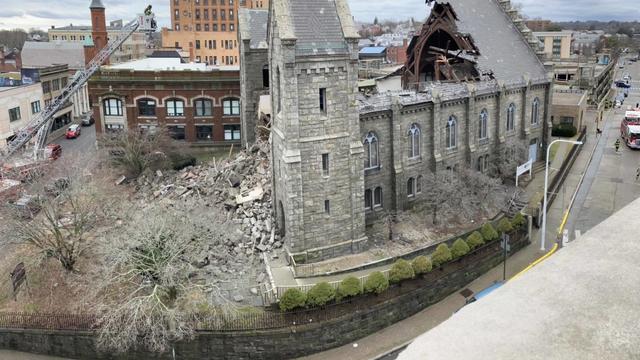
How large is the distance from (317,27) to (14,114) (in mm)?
54472

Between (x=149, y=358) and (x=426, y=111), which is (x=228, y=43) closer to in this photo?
(x=426, y=111)

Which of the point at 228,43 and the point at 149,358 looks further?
the point at 228,43

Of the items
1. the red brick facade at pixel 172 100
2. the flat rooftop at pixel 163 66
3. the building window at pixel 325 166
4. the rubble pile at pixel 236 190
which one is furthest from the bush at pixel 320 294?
the flat rooftop at pixel 163 66

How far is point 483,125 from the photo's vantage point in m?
47.2

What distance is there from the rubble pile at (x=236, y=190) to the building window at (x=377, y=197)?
755cm

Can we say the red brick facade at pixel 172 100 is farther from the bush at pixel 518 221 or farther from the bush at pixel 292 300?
the bush at pixel 292 300

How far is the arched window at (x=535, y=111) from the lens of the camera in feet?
174

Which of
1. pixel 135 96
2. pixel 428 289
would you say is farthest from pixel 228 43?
pixel 428 289

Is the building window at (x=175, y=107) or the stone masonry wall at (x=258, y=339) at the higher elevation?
the building window at (x=175, y=107)

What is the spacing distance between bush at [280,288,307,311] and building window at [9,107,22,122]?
5590 centimetres

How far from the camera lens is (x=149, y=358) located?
97.0ft

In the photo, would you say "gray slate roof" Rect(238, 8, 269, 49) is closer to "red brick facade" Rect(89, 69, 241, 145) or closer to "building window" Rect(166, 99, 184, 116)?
"red brick facade" Rect(89, 69, 241, 145)

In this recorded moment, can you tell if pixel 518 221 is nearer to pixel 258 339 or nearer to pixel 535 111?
pixel 535 111

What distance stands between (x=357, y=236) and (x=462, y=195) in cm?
909
